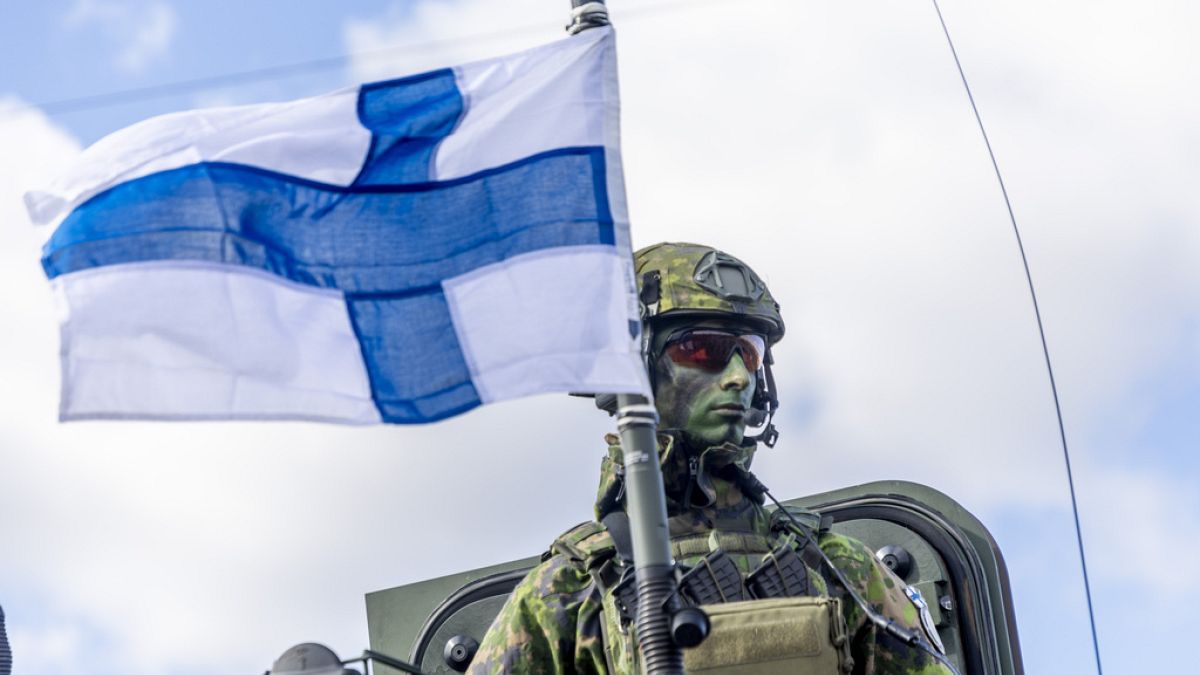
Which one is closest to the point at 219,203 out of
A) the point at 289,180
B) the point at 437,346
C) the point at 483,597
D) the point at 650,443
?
the point at 289,180

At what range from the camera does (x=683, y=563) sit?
8.98 meters

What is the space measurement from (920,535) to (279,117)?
4.89m

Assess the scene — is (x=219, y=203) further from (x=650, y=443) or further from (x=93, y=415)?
(x=650, y=443)

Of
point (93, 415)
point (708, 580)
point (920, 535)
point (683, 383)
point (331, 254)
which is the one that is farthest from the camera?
point (920, 535)

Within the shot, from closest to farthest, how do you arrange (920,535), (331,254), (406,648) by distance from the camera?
(331,254), (920,535), (406,648)

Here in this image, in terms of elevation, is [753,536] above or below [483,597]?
below

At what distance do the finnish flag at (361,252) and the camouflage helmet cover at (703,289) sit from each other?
1.45 m

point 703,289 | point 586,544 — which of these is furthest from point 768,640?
point 703,289

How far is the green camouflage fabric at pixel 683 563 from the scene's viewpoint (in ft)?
29.5

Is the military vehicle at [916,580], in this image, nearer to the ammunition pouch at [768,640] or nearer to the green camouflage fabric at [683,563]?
the green camouflage fabric at [683,563]

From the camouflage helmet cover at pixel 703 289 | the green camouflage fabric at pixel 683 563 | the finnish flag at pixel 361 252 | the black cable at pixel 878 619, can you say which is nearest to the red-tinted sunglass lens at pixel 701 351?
the camouflage helmet cover at pixel 703 289

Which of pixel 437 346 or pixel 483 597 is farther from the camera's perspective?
pixel 483 597

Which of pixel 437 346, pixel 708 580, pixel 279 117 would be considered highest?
pixel 279 117

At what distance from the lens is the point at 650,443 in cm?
746
